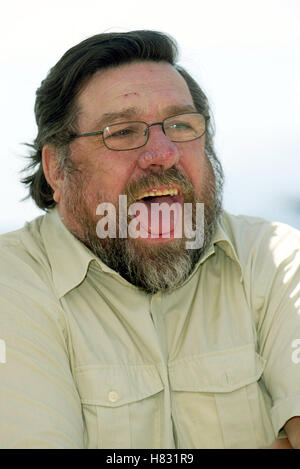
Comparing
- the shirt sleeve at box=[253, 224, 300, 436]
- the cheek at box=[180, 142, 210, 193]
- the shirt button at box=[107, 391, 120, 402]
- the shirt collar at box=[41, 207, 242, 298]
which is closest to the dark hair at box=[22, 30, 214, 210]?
the cheek at box=[180, 142, 210, 193]

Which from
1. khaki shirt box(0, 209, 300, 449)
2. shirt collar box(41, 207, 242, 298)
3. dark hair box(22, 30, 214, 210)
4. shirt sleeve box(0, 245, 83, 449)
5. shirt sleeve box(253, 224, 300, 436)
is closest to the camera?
A: shirt sleeve box(0, 245, 83, 449)

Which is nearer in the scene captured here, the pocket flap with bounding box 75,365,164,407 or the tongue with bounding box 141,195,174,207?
the pocket flap with bounding box 75,365,164,407

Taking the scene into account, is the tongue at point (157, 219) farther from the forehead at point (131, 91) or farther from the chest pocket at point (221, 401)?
the chest pocket at point (221, 401)

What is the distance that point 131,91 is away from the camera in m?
2.83

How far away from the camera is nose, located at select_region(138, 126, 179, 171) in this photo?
267 cm

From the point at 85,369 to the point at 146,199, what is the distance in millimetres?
775

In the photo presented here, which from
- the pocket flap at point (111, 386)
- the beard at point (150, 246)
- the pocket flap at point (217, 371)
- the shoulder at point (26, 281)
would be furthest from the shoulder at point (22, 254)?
the pocket flap at point (217, 371)

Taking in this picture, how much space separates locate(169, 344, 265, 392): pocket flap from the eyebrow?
3.58 ft

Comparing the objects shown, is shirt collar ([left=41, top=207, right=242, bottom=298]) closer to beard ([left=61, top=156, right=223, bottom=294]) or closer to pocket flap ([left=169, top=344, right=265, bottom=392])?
beard ([left=61, top=156, right=223, bottom=294])

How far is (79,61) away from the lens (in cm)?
295

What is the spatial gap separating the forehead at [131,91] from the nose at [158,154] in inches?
6.2
